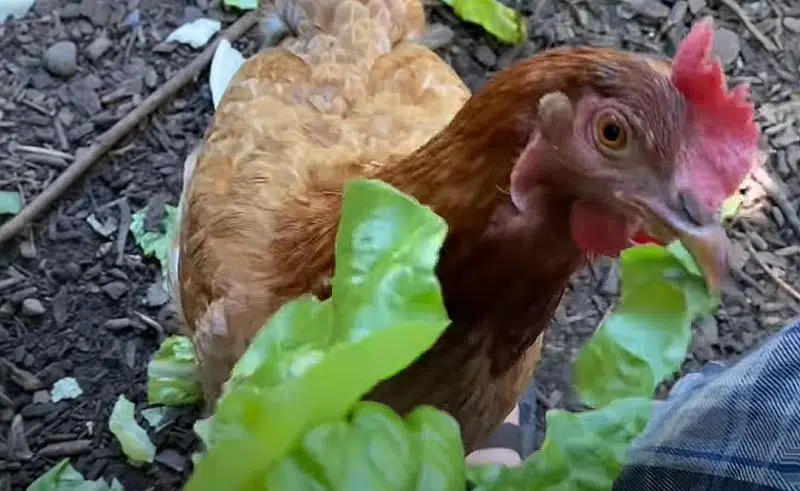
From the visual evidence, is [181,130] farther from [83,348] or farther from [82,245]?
[83,348]

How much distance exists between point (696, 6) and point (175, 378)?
1534 mm

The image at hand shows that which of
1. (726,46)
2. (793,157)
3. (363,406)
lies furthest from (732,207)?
(363,406)

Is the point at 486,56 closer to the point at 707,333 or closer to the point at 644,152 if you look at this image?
the point at 707,333

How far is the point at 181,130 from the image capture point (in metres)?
2.52

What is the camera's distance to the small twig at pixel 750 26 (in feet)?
8.65

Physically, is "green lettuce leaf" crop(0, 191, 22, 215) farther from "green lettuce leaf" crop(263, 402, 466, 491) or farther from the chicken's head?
"green lettuce leaf" crop(263, 402, 466, 491)

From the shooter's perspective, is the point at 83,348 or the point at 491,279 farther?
the point at 83,348

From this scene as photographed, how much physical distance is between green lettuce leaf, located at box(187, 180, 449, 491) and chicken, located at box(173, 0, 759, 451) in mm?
398

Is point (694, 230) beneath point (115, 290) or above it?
above

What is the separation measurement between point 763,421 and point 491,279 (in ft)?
2.00

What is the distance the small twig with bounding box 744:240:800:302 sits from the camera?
234 cm

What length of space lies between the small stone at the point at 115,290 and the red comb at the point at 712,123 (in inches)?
56.7

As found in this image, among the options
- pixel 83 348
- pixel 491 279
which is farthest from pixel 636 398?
pixel 83 348

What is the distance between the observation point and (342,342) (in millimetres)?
770
